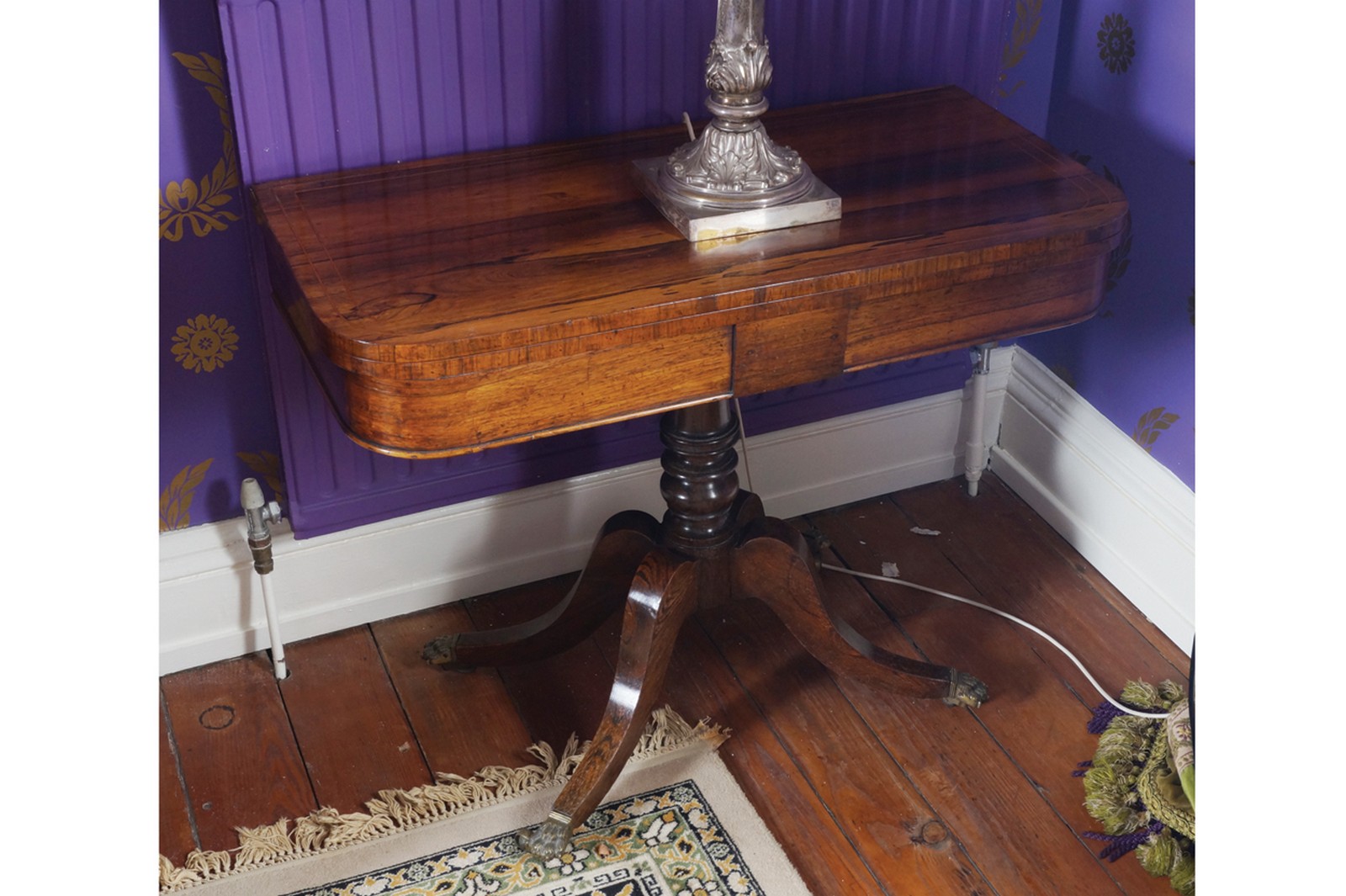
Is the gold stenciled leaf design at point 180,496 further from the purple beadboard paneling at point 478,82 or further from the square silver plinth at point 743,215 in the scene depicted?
the square silver plinth at point 743,215

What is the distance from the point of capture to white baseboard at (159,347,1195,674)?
167cm

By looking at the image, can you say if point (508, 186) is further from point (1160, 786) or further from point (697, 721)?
point (1160, 786)

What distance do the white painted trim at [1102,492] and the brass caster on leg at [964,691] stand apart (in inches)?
12.1

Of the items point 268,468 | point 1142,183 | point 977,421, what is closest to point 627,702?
point 268,468

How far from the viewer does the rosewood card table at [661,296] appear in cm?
111

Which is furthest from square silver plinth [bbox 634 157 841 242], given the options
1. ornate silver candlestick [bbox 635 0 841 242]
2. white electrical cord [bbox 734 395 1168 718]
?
white electrical cord [bbox 734 395 1168 718]

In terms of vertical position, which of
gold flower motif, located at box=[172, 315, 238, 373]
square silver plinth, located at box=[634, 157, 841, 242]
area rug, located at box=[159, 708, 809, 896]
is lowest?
area rug, located at box=[159, 708, 809, 896]

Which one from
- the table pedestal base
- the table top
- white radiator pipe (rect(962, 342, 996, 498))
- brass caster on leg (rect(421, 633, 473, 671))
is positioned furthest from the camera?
white radiator pipe (rect(962, 342, 996, 498))

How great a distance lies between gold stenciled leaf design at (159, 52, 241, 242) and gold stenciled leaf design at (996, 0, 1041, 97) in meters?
0.97

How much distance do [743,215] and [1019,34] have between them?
0.72 meters

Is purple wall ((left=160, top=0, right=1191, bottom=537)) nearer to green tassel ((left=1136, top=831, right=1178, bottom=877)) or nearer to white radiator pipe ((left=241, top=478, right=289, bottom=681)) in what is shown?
white radiator pipe ((left=241, top=478, right=289, bottom=681))

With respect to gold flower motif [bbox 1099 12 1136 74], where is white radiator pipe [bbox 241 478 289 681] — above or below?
below

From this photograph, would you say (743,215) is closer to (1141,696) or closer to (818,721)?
(818,721)

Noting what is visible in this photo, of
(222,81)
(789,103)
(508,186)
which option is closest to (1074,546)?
(789,103)
